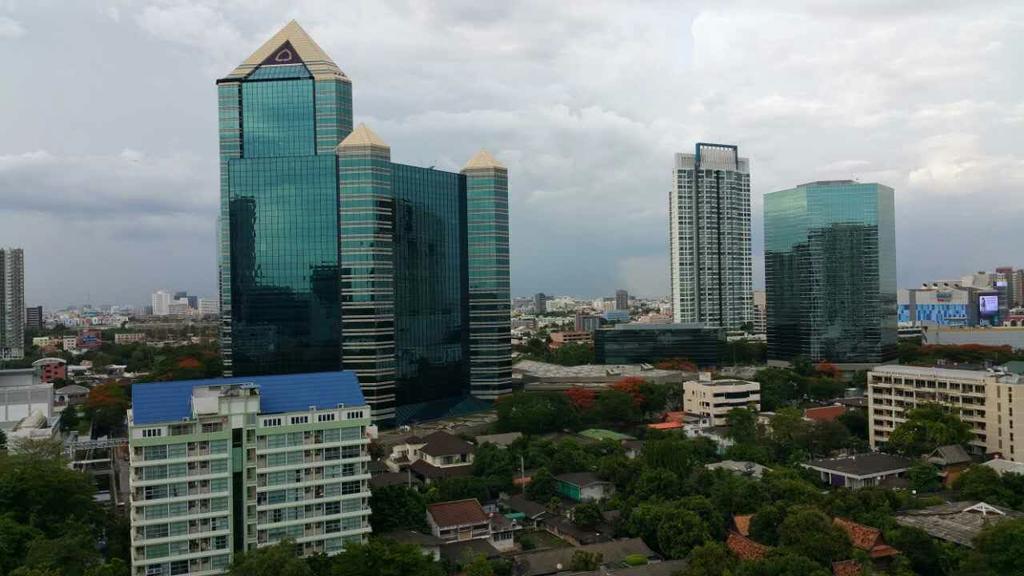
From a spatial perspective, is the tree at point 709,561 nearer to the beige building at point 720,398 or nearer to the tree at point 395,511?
the tree at point 395,511

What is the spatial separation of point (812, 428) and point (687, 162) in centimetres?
5815

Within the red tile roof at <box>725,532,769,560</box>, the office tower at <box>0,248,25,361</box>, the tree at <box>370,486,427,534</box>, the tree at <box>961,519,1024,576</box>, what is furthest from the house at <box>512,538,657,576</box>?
the office tower at <box>0,248,25,361</box>

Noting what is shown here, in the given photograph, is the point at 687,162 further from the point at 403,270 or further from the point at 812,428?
the point at 812,428

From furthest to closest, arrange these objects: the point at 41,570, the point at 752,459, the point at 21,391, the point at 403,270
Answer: the point at 403,270, the point at 21,391, the point at 752,459, the point at 41,570

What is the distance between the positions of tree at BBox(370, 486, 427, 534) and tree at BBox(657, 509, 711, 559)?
8483 mm

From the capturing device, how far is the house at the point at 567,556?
24844mm

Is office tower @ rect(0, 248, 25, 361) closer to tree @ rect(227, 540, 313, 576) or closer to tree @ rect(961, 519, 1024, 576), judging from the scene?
tree @ rect(227, 540, 313, 576)

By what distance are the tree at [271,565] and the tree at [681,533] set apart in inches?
447

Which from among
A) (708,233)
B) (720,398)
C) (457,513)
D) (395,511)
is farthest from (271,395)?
(708,233)

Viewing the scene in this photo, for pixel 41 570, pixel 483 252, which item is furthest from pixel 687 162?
pixel 41 570

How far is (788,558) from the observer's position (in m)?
21.2

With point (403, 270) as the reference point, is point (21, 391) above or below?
below

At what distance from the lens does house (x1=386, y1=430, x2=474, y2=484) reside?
3678 centimetres

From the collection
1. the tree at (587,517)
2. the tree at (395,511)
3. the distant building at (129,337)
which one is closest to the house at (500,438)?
the tree at (587,517)
